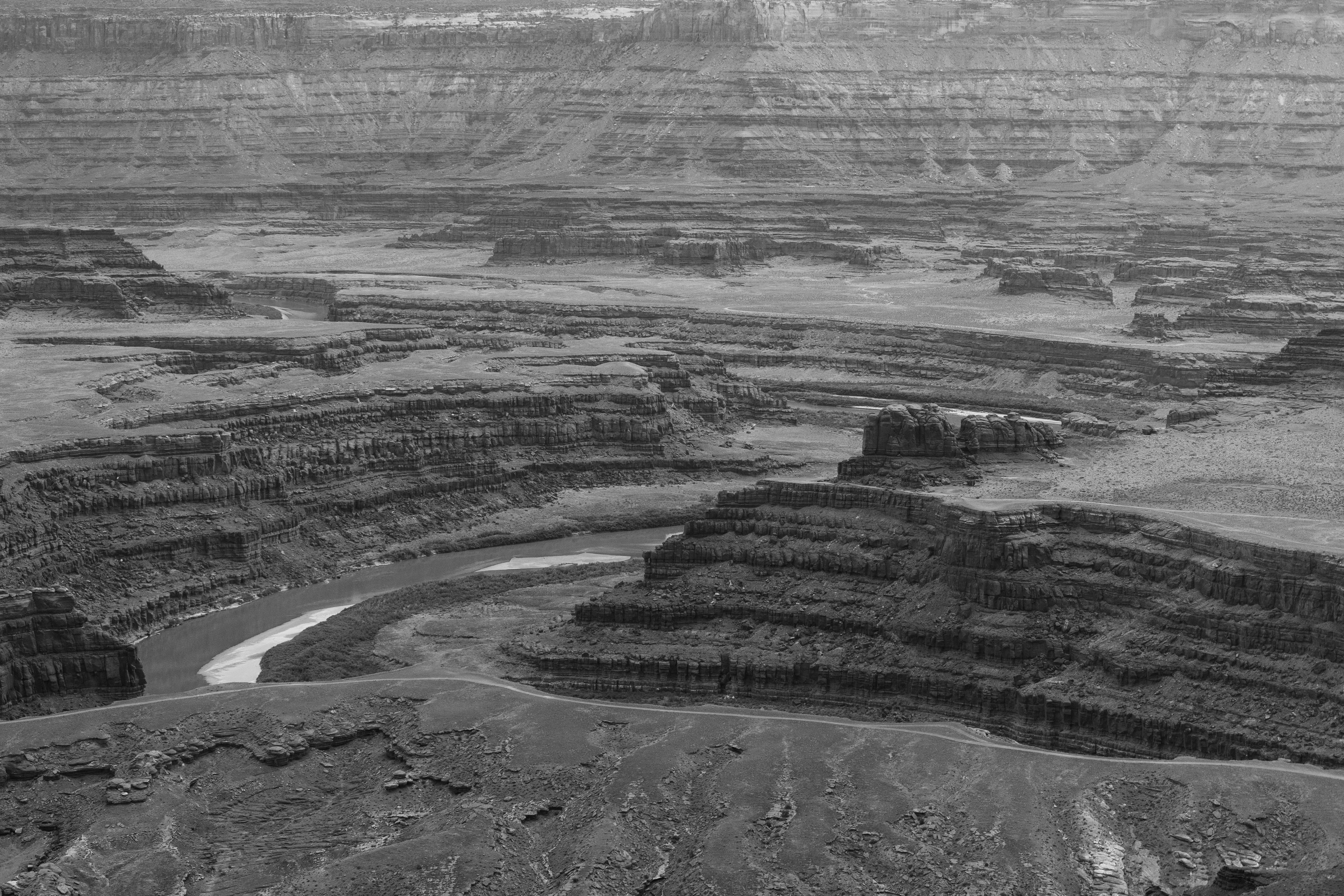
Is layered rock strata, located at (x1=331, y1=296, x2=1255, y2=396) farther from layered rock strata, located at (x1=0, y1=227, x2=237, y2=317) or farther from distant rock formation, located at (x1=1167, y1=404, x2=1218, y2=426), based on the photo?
distant rock formation, located at (x1=1167, y1=404, x2=1218, y2=426)

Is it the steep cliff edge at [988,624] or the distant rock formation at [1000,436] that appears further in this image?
the distant rock formation at [1000,436]

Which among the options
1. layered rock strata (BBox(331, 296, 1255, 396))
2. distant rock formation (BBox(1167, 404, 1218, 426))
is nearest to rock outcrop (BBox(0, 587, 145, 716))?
distant rock formation (BBox(1167, 404, 1218, 426))

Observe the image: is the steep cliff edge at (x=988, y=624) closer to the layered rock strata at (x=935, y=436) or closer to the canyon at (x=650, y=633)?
the canyon at (x=650, y=633)

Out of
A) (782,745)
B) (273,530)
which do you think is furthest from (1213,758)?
(273,530)

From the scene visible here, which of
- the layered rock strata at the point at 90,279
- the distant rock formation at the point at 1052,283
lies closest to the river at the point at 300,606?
the layered rock strata at the point at 90,279

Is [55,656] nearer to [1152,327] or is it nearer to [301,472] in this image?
[301,472]

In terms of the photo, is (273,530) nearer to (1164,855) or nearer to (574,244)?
(1164,855)

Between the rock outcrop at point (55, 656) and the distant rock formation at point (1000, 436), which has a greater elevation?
the distant rock formation at point (1000, 436)
